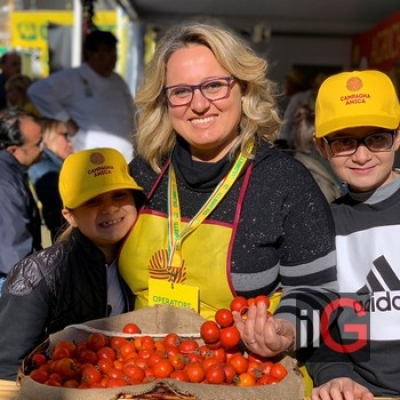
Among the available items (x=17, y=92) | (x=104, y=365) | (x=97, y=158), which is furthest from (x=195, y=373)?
(x=17, y=92)

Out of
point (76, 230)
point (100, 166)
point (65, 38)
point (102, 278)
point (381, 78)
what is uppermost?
point (65, 38)

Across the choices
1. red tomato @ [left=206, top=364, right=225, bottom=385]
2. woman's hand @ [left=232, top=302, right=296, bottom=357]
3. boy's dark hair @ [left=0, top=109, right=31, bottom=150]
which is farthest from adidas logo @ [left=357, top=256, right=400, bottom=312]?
boy's dark hair @ [left=0, top=109, right=31, bottom=150]

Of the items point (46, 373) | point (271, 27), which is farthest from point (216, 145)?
point (271, 27)

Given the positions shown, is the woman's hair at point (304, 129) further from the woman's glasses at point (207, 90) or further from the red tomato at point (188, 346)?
the red tomato at point (188, 346)

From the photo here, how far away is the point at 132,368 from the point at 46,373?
229 millimetres

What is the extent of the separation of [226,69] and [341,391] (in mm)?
1071

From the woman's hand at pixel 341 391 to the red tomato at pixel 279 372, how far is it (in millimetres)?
100

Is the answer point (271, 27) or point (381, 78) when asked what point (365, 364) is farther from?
point (271, 27)

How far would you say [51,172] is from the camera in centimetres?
532

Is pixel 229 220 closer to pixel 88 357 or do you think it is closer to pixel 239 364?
pixel 239 364

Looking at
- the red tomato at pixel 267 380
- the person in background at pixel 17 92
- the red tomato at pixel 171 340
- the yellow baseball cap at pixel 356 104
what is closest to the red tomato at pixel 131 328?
the red tomato at pixel 171 340

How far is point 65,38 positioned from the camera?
9703 millimetres

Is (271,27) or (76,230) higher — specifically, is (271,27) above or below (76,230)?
above

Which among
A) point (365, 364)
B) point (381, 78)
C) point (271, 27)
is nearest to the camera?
point (365, 364)
